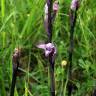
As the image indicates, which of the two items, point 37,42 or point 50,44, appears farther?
point 37,42

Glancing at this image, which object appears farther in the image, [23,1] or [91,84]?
[23,1]

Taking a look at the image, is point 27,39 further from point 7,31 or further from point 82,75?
point 82,75

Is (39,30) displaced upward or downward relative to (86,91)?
upward

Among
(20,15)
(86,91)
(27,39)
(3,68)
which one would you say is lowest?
(86,91)

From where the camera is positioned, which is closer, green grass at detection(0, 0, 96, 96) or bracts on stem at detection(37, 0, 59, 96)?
bracts on stem at detection(37, 0, 59, 96)

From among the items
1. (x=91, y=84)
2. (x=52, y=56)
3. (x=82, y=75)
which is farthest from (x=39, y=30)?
(x=52, y=56)

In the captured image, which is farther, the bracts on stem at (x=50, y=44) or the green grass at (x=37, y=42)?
the green grass at (x=37, y=42)

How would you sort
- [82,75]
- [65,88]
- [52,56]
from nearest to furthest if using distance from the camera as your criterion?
1. [52,56]
2. [65,88]
3. [82,75]

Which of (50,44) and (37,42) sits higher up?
(50,44)
